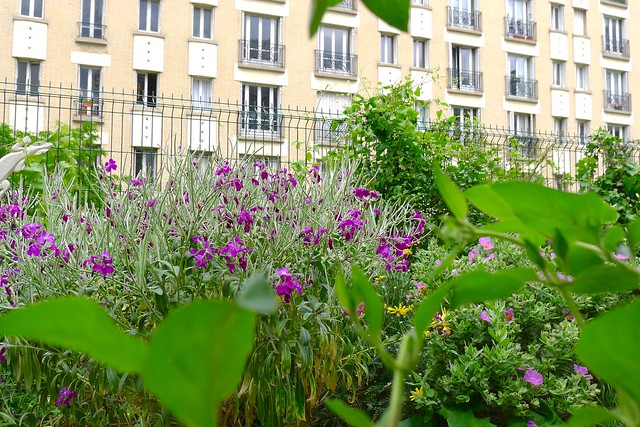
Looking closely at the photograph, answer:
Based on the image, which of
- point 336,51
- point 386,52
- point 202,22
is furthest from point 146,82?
point 386,52

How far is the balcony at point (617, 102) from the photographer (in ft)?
66.1

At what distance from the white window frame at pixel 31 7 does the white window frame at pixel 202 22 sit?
331 cm

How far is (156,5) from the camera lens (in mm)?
15773

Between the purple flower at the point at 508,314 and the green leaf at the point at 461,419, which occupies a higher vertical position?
the purple flower at the point at 508,314

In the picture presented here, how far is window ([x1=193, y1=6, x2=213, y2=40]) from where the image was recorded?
1608 centimetres

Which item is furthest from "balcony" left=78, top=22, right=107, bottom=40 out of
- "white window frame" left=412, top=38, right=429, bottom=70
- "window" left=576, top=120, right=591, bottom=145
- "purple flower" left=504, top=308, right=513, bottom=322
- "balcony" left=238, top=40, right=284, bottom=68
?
"purple flower" left=504, top=308, right=513, bottom=322

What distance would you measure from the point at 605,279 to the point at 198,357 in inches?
6.8

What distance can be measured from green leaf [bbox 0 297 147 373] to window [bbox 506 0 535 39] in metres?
20.5

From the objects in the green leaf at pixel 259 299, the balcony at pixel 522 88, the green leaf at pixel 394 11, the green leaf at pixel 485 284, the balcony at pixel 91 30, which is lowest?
the green leaf at pixel 485 284

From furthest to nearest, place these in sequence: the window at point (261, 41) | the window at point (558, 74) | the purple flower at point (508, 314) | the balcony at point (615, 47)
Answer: the balcony at point (615, 47)
the window at point (558, 74)
the window at point (261, 41)
the purple flower at point (508, 314)

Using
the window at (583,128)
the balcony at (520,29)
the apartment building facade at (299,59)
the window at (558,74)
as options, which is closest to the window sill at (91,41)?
the apartment building facade at (299,59)

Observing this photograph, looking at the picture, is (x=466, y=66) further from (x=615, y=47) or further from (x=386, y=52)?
(x=615, y=47)

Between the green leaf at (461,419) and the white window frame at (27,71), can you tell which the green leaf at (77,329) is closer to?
the green leaf at (461,419)

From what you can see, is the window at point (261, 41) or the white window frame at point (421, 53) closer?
the window at point (261, 41)
